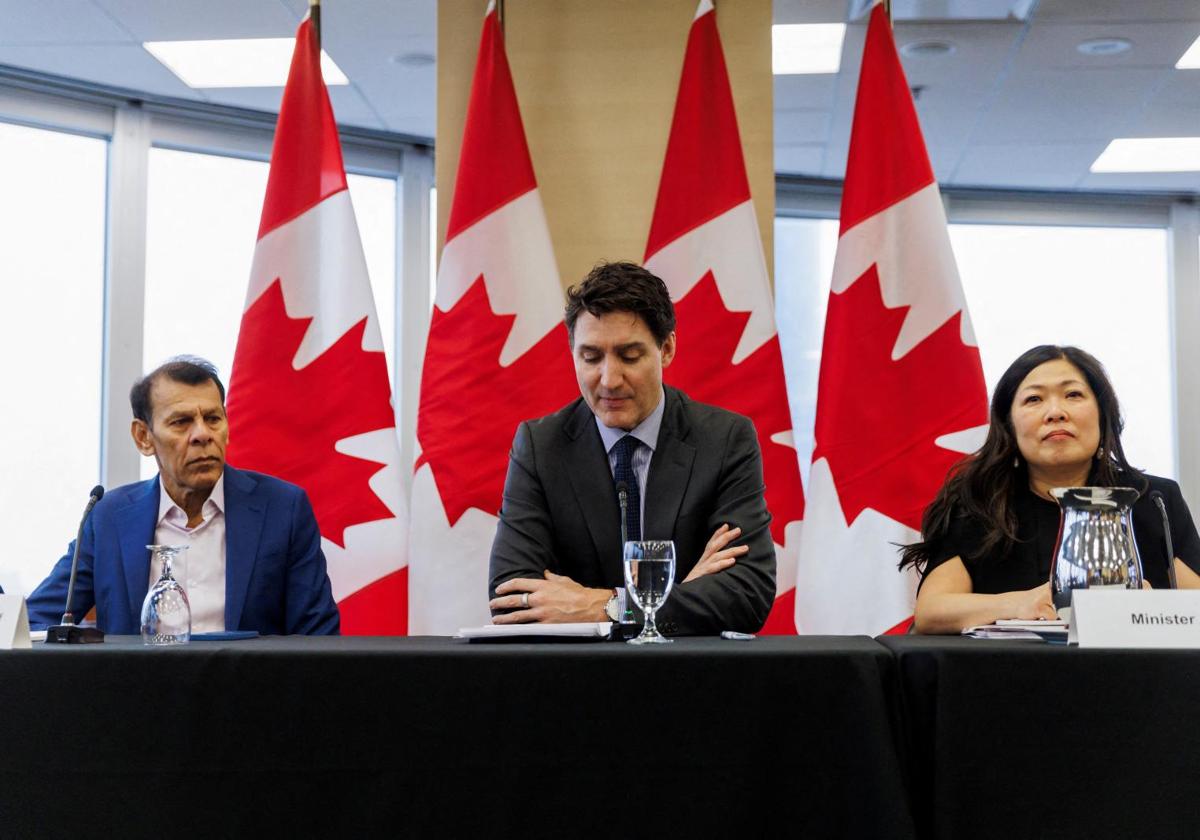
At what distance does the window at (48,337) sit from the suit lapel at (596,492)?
3.30 metres

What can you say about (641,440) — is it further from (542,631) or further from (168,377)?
(168,377)

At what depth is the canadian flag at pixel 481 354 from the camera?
3383 mm

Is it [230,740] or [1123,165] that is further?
[1123,165]

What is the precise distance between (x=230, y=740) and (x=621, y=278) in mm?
1357

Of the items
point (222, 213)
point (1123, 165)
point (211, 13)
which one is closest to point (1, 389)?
point (222, 213)

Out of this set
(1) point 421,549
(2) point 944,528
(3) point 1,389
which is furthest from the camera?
(3) point 1,389

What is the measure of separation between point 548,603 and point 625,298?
0.73 meters

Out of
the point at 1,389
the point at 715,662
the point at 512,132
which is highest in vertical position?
the point at 512,132

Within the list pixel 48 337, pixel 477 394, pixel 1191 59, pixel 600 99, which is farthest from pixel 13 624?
pixel 1191 59

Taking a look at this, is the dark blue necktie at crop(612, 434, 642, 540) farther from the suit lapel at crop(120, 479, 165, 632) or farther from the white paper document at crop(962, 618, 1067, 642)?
the suit lapel at crop(120, 479, 165, 632)

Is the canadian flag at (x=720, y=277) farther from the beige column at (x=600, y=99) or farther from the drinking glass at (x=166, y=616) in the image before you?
the drinking glass at (x=166, y=616)

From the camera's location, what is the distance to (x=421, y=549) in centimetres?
340

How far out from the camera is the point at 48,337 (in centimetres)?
507

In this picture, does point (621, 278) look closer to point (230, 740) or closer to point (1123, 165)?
point (230, 740)
